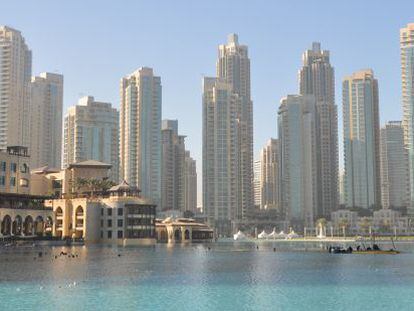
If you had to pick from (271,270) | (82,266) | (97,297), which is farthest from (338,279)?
(82,266)

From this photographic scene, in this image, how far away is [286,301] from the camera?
2729 inches

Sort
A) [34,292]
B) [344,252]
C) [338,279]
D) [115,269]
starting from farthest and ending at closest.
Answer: [344,252] < [115,269] < [338,279] < [34,292]

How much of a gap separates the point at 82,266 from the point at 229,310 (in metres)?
56.6

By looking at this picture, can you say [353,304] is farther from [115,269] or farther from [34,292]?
[115,269]

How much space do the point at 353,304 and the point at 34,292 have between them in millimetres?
34230

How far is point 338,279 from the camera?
305 feet

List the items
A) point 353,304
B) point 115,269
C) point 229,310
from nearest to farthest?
point 229,310, point 353,304, point 115,269

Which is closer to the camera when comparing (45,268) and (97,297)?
(97,297)

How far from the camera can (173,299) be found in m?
70.6

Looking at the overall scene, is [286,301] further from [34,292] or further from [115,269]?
[115,269]

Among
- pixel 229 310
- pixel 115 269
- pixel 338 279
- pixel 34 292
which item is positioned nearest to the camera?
pixel 229 310

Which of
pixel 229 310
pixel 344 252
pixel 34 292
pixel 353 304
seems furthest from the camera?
pixel 344 252

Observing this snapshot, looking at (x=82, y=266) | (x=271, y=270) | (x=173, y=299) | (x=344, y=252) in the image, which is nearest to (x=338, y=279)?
(x=271, y=270)

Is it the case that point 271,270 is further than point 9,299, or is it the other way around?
point 271,270
